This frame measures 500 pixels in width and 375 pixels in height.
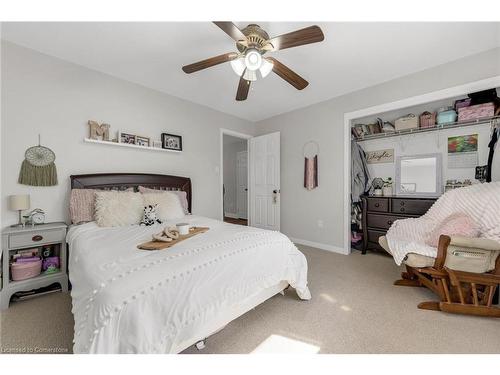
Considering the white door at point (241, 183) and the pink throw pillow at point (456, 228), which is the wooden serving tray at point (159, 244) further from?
the white door at point (241, 183)

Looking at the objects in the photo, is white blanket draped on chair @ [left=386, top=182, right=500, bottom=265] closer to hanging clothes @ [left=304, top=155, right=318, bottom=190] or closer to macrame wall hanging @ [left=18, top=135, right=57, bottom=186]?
hanging clothes @ [left=304, top=155, right=318, bottom=190]

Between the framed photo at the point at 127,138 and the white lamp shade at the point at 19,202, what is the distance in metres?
1.12

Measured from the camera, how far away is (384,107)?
2891mm

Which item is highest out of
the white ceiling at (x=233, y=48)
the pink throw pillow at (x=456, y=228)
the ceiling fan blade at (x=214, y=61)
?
the white ceiling at (x=233, y=48)

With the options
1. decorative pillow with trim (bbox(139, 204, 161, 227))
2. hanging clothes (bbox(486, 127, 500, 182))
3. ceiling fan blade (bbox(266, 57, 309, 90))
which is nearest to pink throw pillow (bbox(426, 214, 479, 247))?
hanging clothes (bbox(486, 127, 500, 182))

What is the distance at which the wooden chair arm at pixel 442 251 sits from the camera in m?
1.67

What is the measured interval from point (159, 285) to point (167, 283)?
0.13 feet

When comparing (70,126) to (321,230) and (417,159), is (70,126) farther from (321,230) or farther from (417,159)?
(417,159)

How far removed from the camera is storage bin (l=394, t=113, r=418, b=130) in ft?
9.65

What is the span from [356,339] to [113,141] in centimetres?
328

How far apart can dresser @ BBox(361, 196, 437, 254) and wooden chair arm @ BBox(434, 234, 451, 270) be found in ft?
4.22

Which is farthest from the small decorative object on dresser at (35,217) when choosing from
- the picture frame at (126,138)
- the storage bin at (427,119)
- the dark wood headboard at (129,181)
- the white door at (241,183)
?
the storage bin at (427,119)

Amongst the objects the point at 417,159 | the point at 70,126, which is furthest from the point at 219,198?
the point at 417,159

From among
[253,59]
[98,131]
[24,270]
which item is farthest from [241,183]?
[24,270]
